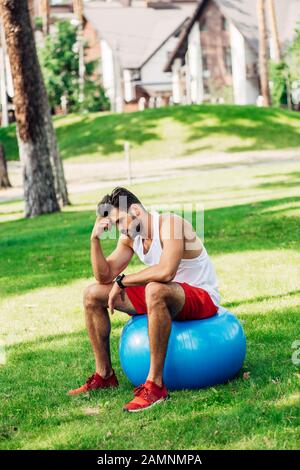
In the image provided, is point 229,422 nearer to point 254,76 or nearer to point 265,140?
point 265,140

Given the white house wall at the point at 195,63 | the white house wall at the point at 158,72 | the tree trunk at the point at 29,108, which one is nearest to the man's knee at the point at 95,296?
the tree trunk at the point at 29,108

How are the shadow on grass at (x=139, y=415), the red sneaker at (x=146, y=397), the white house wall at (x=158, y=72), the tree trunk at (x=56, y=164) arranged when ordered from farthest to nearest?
the white house wall at (x=158, y=72), the tree trunk at (x=56, y=164), the red sneaker at (x=146, y=397), the shadow on grass at (x=139, y=415)

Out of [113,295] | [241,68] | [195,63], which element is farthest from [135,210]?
[195,63]

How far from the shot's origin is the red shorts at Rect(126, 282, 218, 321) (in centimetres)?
654

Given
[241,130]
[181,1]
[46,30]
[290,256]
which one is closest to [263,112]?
[241,130]

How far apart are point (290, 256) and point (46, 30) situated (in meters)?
43.9

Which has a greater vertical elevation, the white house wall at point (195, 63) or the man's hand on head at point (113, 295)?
the white house wall at point (195, 63)

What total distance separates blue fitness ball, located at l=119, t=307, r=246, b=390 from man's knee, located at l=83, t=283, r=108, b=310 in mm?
276

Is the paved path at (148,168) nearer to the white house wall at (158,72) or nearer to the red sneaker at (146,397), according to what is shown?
the red sneaker at (146,397)

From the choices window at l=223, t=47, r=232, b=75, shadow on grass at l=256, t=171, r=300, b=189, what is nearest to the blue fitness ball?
shadow on grass at l=256, t=171, r=300, b=189

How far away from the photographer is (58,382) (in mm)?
7359

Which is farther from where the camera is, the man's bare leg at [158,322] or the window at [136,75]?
the window at [136,75]

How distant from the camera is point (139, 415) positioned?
616 centimetres

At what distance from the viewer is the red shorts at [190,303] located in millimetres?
6543
